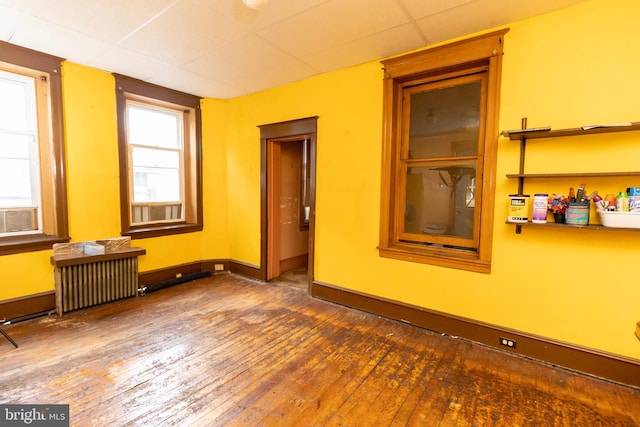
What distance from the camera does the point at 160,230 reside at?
13.6ft

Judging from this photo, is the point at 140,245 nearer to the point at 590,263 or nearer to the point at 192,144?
the point at 192,144

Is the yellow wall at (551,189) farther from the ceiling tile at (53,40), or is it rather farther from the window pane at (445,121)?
the ceiling tile at (53,40)

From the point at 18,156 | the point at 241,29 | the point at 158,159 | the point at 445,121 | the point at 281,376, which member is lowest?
the point at 281,376

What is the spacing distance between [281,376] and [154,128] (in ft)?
12.4

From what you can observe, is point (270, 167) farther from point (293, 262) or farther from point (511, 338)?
point (511, 338)

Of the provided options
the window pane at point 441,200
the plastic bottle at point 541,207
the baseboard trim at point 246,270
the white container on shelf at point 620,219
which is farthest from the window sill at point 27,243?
the white container on shelf at point 620,219

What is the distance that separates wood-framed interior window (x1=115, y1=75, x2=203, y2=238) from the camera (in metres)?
3.80

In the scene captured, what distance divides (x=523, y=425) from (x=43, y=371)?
10.9 ft

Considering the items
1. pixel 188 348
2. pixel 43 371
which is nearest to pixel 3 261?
pixel 43 371

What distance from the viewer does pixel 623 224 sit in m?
2.00

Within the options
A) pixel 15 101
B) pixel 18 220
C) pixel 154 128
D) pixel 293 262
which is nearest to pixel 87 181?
pixel 18 220

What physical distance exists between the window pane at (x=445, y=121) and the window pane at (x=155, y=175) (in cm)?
345

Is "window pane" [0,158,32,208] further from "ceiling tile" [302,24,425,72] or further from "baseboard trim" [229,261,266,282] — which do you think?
"ceiling tile" [302,24,425,72]

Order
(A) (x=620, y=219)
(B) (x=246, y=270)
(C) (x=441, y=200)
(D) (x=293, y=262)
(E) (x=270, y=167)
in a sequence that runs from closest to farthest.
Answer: (A) (x=620, y=219) < (C) (x=441, y=200) < (E) (x=270, y=167) < (B) (x=246, y=270) < (D) (x=293, y=262)
